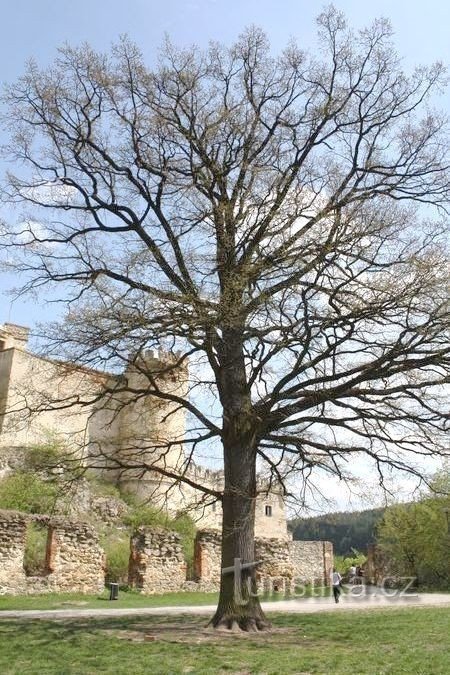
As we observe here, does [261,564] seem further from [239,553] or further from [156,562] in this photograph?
[239,553]

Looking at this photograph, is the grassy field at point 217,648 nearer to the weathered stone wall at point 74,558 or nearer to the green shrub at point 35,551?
the weathered stone wall at point 74,558

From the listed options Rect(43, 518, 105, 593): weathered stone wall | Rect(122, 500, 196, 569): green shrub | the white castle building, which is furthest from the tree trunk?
Rect(122, 500, 196, 569): green shrub

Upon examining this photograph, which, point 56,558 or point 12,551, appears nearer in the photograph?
point 12,551

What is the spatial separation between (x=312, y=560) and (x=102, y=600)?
2002 cm

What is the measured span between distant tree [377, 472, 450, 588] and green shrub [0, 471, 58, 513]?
15.5 m

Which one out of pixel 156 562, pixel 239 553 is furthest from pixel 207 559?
pixel 239 553

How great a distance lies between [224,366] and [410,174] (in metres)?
5.51

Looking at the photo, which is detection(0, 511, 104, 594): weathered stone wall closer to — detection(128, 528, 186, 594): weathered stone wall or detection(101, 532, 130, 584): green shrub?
detection(128, 528, 186, 594): weathered stone wall

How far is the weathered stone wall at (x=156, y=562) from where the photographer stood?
21.8m

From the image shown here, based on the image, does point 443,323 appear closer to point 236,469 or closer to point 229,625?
point 236,469

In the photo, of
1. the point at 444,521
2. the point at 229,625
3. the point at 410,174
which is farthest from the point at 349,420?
the point at 444,521

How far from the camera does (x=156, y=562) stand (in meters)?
22.2

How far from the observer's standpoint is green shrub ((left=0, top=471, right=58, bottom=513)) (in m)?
27.0

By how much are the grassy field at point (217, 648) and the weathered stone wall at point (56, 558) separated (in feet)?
25.9
